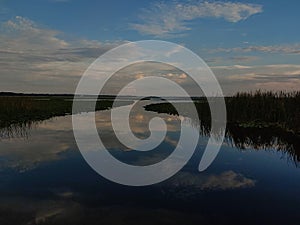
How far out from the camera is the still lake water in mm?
6250

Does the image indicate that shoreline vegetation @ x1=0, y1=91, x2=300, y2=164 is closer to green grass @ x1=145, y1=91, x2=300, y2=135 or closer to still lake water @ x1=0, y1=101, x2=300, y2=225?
green grass @ x1=145, y1=91, x2=300, y2=135

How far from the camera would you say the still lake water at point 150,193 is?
6.25m

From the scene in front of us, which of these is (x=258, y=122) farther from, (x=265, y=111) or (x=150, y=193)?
(x=150, y=193)

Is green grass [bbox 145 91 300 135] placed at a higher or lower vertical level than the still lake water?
higher

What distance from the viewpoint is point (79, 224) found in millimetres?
5820

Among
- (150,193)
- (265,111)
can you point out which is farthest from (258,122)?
(150,193)

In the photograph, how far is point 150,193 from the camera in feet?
25.6

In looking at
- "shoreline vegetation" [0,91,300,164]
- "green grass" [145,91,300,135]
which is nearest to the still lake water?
"shoreline vegetation" [0,91,300,164]

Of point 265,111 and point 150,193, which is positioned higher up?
point 265,111

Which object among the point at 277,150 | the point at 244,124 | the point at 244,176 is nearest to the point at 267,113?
the point at 244,124

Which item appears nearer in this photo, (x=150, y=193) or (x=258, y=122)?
(x=150, y=193)

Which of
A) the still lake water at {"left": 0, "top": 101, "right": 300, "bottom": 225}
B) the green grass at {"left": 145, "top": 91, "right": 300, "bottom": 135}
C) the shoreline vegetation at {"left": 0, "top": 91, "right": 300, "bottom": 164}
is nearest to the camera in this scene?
the still lake water at {"left": 0, "top": 101, "right": 300, "bottom": 225}

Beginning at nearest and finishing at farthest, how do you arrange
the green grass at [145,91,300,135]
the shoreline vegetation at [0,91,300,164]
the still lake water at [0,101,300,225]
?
the still lake water at [0,101,300,225] → the shoreline vegetation at [0,91,300,164] → the green grass at [145,91,300,135]

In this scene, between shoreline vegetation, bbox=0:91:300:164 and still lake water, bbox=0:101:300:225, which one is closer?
still lake water, bbox=0:101:300:225
